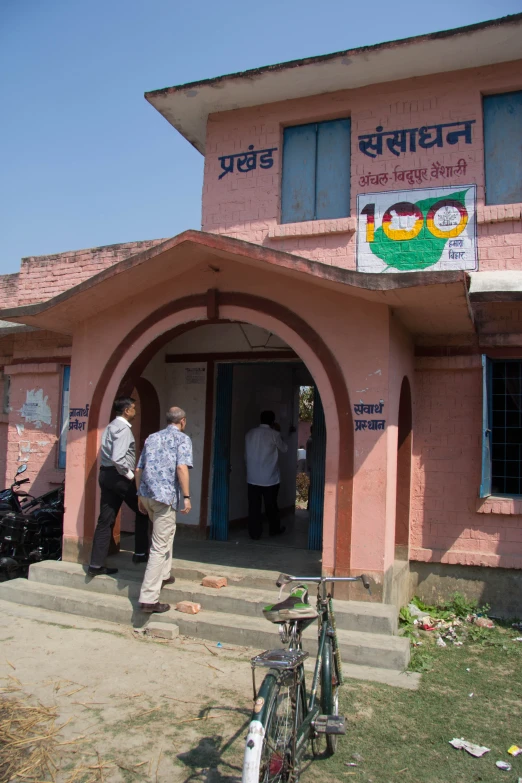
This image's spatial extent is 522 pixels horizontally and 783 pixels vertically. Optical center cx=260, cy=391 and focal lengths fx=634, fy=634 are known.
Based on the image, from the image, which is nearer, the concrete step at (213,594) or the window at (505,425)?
the concrete step at (213,594)

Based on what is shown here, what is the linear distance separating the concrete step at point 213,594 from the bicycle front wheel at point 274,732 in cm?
227

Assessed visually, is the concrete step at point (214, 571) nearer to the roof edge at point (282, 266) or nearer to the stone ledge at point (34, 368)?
the roof edge at point (282, 266)

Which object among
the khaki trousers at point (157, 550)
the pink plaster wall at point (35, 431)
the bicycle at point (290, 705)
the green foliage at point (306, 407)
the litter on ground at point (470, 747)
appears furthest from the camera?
the green foliage at point (306, 407)

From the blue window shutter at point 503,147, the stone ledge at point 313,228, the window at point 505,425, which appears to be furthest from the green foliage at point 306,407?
the blue window shutter at point 503,147

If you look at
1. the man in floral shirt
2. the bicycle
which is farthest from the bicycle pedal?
the man in floral shirt

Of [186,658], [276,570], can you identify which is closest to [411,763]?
[186,658]

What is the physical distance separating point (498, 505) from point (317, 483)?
2286 mm

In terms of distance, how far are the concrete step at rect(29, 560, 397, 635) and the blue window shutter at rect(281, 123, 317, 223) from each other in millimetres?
4793

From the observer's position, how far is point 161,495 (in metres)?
5.98

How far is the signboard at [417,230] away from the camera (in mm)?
7434

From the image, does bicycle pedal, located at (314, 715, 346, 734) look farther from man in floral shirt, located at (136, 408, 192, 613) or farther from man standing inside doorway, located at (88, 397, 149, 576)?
man standing inside doorway, located at (88, 397, 149, 576)

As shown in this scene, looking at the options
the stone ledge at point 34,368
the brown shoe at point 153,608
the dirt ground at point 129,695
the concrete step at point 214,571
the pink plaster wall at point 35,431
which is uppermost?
the stone ledge at point 34,368

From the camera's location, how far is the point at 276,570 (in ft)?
22.7

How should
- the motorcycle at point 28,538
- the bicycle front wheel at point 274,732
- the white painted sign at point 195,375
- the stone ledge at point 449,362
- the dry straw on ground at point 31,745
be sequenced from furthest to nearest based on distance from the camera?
1. the white painted sign at point 195,375
2. the motorcycle at point 28,538
3. the stone ledge at point 449,362
4. the dry straw on ground at point 31,745
5. the bicycle front wheel at point 274,732
